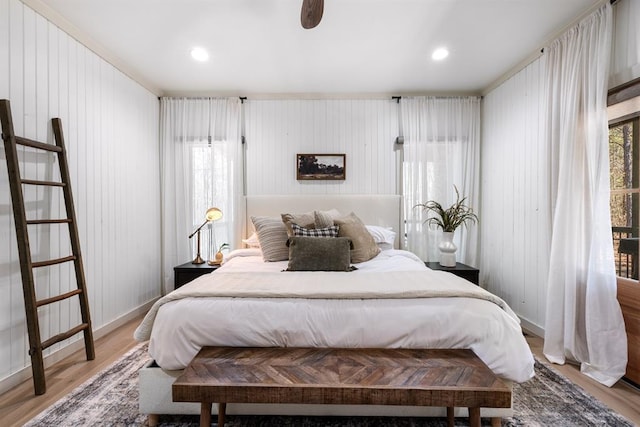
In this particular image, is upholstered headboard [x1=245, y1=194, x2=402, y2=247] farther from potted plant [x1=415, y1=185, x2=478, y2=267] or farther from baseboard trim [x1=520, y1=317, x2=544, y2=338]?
baseboard trim [x1=520, y1=317, x2=544, y2=338]

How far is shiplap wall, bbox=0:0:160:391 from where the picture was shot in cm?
202

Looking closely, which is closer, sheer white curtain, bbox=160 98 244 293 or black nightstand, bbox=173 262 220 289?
black nightstand, bbox=173 262 220 289

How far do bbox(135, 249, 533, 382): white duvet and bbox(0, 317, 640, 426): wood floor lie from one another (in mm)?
791

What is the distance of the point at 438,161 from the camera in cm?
379

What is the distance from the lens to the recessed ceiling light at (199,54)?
9.25 ft

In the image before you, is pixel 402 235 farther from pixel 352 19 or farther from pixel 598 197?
pixel 352 19

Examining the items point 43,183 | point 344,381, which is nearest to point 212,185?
point 43,183

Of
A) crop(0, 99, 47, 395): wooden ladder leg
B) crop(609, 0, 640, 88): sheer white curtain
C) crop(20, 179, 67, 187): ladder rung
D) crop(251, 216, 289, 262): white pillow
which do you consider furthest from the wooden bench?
crop(609, 0, 640, 88): sheer white curtain

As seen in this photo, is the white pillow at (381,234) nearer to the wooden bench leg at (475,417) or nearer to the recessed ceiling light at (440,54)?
the recessed ceiling light at (440,54)

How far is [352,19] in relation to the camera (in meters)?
2.37

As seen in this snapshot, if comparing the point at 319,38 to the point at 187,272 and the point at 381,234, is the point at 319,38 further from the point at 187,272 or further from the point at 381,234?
the point at 187,272

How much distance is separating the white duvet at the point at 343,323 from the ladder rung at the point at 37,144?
1450 mm

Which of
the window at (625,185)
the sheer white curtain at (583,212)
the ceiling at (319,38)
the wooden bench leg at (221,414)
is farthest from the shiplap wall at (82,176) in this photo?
the window at (625,185)

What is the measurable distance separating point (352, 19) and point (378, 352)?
2.32 metres
